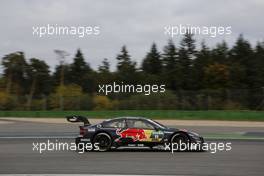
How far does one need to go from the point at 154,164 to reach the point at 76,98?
109 ft

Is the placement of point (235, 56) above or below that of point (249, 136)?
above

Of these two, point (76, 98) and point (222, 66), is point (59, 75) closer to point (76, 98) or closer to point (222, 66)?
point (222, 66)

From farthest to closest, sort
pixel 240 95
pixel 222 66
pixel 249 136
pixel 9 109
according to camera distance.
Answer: pixel 222 66, pixel 9 109, pixel 240 95, pixel 249 136

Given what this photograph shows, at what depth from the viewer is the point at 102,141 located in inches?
685

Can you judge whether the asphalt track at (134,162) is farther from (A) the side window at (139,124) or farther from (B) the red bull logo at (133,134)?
(A) the side window at (139,124)

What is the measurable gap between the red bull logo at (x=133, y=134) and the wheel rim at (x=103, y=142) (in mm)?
390

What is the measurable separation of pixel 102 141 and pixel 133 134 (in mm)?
979

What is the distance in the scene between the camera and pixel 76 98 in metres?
46.3

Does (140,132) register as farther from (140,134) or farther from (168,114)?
(168,114)

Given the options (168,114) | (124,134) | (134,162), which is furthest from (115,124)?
(168,114)

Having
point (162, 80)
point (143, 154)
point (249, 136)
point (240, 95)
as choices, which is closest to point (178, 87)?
point (162, 80)

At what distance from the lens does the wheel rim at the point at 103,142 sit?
1736cm

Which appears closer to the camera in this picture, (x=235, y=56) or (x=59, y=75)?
(x=59, y=75)

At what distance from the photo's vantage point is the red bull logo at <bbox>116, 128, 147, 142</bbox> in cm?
1731
